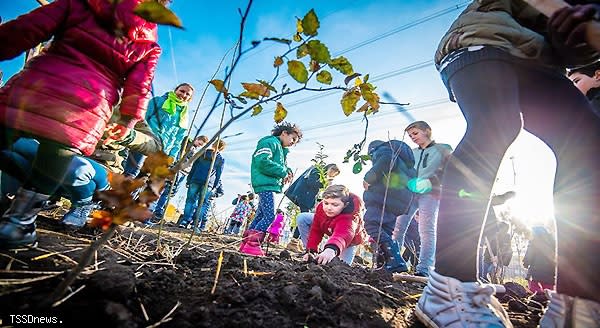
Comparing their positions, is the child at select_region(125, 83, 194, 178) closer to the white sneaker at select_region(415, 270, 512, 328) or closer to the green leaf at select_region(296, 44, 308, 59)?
the green leaf at select_region(296, 44, 308, 59)

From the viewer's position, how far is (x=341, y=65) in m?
0.94

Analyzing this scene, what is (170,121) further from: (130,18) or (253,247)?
(130,18)

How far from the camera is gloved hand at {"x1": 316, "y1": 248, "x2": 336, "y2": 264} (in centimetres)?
212

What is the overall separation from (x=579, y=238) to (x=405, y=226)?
9.80 feet

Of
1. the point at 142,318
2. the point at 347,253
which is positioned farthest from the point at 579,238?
the point at 347,253

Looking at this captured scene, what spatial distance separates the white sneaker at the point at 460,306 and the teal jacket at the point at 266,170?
259cm

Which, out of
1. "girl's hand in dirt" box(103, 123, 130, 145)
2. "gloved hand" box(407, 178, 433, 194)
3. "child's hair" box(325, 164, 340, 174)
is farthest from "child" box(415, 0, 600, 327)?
"child's hair" box(325, 164, 340, 174)

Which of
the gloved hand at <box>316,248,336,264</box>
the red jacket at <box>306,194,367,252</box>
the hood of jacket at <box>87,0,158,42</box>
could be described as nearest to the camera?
the hood of jacket at <box>87,0,158,42</box>

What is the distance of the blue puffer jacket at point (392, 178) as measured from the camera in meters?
3.24

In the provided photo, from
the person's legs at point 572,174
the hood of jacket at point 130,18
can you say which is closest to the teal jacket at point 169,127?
the hood of jacket at point 130,18

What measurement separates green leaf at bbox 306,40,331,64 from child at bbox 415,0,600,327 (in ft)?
1.88

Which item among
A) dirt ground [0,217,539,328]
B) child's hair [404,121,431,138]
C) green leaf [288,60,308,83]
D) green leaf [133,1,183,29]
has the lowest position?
dirt ground [0,217,539,328]

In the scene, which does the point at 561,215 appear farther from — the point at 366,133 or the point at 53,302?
the point at 53,302

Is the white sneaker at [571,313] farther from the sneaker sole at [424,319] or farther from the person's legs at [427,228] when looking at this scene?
the person's legs at [427,228]
